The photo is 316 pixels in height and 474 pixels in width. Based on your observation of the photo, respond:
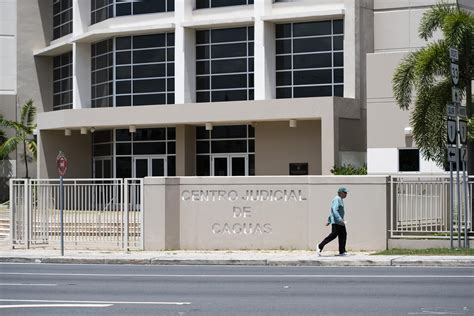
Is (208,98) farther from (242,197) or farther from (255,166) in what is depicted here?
(242,197)

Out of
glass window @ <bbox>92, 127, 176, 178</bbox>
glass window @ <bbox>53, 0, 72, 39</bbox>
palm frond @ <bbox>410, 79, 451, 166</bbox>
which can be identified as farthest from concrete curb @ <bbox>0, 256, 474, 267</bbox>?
glass window @ <bbox>53, 0, 72, 39</bbox>

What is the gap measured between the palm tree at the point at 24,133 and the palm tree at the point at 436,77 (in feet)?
88.3

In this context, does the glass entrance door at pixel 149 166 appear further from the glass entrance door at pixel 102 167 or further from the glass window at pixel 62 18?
the glass window at pixel 62 18

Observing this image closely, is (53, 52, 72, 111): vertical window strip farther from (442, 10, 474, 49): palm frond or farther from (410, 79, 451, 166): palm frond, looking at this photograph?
(442, 10, 474, 49): palm frond

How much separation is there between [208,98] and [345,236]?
2024 centimetres

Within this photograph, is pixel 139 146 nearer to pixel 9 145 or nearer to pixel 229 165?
pixel 229 165

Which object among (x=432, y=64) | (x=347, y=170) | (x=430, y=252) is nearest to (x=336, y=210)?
(x=430, y=252)

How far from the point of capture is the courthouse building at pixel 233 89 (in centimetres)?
3884

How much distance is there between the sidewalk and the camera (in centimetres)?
2270

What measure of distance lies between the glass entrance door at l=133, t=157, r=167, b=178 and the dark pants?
21.9m

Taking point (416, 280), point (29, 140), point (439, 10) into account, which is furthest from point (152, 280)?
point (29, 140)

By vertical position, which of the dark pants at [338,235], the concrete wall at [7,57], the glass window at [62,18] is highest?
the glass window at [62,18]

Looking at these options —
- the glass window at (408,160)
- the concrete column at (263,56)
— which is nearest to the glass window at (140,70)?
the concrete column at (263,56)

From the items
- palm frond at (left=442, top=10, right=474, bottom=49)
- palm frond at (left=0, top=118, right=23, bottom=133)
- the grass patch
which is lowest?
the grass patch
